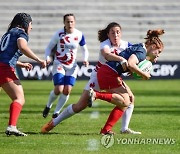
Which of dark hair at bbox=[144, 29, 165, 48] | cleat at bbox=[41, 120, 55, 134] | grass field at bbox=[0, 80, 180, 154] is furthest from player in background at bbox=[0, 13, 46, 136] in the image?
dark hair at bbox=[144, 29, 165, 48]

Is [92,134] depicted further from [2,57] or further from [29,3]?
[29,3]

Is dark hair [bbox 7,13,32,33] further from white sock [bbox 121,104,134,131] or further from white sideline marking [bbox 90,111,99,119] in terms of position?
white sideline marking [bbox 90,111,99,119]

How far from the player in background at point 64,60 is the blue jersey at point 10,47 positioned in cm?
387

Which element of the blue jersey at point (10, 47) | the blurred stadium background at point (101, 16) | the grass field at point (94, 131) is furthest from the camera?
the blurred stadium background at point (101, 16)

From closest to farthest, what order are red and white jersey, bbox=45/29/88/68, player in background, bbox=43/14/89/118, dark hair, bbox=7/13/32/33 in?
dark hair, bbox=7/13/32/33, player in background, bbox=43/14/89/118, red and white jersey, bbox=45/29/88/68

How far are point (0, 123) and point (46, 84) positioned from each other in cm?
1443

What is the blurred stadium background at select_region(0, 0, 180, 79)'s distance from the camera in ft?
111

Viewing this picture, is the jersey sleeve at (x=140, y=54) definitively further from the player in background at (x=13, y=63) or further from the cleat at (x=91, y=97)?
the player in background at (x=13, y=63)

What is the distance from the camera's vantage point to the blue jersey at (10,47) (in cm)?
1030

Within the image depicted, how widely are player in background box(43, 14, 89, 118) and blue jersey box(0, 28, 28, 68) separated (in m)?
3.87

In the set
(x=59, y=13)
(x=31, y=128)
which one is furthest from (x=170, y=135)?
(x=59, y=13)

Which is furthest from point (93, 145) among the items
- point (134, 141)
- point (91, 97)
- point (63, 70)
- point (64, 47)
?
point (64, 47)

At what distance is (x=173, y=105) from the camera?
1741cm

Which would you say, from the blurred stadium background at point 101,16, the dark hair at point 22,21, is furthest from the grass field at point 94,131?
the blurred stadium background at point 101,16
